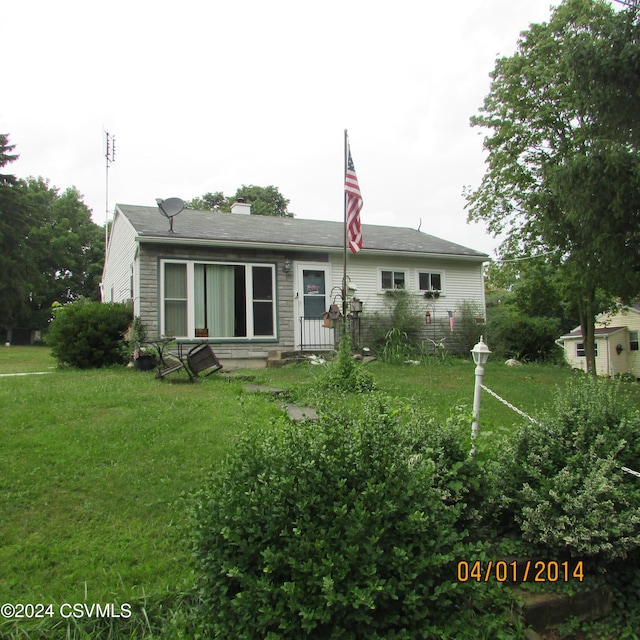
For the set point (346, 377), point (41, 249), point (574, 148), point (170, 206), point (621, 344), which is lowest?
point (346, 377)

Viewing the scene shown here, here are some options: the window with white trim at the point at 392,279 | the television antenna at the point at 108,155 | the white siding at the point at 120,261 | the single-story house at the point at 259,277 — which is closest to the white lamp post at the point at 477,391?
the single-story house at the point at 259,277

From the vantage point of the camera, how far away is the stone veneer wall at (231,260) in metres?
10.4

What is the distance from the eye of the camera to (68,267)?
3522cm

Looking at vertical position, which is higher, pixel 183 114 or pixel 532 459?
pixel 183 114

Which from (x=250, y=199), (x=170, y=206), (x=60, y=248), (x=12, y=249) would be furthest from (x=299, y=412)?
(x=60, y=248)

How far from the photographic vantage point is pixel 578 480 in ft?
7.54

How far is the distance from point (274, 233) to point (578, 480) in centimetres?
1102

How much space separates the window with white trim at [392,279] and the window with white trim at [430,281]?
0.49 meters

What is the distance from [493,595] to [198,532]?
126 cm

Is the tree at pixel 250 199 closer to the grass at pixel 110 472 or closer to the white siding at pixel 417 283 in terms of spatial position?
the white siding at pixel 417 283

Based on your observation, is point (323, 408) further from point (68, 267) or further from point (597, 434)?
point (68, 267)

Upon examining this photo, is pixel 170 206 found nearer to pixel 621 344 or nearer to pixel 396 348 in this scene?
pixel 396 348

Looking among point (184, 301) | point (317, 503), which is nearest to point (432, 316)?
point (184, 301)

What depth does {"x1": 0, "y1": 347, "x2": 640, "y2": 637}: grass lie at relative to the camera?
2.26 m
